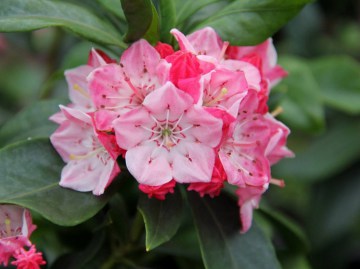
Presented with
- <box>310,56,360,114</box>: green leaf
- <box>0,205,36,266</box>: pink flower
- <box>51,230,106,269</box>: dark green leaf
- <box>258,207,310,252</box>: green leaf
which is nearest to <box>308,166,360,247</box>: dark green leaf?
<box>310,56,360,114</box>: green leaf

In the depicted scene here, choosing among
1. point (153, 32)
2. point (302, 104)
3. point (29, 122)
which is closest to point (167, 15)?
point (153, 32)

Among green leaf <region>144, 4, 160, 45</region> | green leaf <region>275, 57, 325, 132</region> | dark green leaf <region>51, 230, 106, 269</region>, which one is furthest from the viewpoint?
green leaf <region>275, 57, 325, 132</region>

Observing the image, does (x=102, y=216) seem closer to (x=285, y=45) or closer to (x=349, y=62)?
(x=349, y=62)

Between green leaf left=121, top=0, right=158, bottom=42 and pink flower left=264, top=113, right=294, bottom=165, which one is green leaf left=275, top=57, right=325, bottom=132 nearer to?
pink flower left=264, top=113, right=294, bottom=165

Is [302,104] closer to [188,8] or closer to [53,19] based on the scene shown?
[188,8]

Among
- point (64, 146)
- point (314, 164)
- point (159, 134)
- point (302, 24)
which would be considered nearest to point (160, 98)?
point (159, 134)
